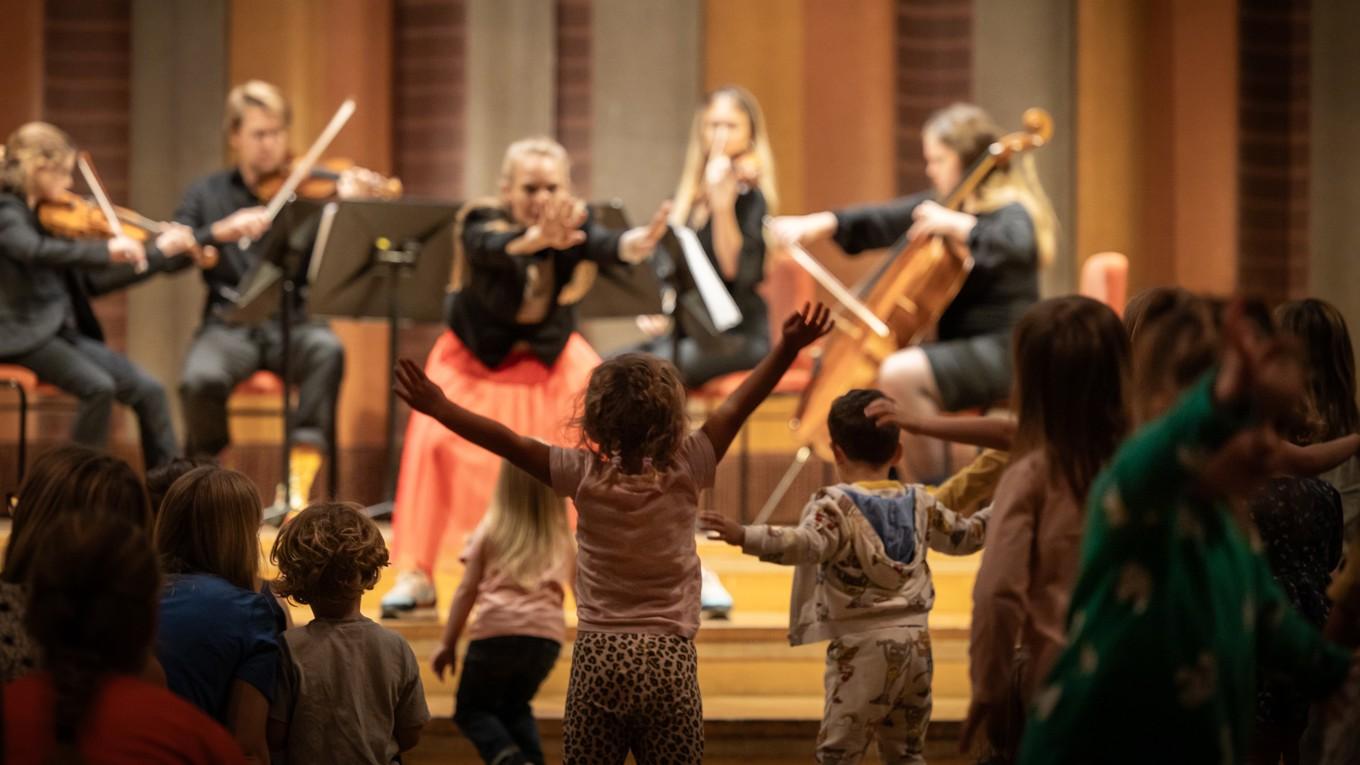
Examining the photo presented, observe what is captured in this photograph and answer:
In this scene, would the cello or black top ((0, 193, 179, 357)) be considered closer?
the cello

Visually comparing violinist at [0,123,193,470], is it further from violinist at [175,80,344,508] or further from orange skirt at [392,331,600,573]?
orange skirt at [392,331,600,573]

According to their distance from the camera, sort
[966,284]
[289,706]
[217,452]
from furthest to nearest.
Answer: [217,452], [966,284], [289,706]

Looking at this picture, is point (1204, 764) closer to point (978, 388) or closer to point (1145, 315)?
point (1145, 315)

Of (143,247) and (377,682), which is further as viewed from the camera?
(143,247)

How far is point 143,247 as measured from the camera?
5500 millimetres

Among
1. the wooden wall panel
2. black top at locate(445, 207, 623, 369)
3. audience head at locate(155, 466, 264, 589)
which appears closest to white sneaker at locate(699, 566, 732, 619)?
black top at locate(445, 207, 623, 369)

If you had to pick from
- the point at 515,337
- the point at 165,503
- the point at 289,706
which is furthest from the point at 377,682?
the point at 515,337

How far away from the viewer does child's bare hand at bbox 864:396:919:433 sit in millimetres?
2488

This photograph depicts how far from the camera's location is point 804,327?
274 centimetres

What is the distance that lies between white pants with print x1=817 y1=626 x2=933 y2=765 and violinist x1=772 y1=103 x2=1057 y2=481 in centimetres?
217

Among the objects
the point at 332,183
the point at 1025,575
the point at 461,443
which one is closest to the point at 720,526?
the point at 1025,575

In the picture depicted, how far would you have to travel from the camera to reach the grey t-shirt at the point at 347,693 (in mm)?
2490

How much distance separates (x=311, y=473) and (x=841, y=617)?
10.1 ft

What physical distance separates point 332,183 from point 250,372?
71 centimetres
